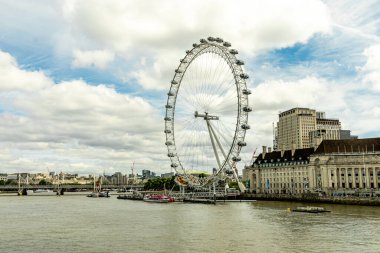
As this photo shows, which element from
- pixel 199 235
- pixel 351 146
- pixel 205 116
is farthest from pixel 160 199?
→ pixel 199 235

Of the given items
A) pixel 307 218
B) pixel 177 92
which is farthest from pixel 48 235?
pixel 177 92

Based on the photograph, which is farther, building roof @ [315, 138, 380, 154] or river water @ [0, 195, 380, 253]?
building roof @ [315, 138, 380, 154]

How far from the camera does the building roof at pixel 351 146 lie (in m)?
93.8

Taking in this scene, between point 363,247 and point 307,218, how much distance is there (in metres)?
19.5

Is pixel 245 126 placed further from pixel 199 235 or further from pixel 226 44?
pixel 199 235

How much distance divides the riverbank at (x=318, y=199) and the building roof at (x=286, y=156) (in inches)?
636

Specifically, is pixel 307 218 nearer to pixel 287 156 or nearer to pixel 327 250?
pixel 327 250

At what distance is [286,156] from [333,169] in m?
17.8

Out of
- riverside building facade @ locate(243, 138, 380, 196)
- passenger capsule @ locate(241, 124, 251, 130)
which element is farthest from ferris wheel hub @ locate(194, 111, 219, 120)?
riverside building facade @ locate(243, 138, 380, 196)

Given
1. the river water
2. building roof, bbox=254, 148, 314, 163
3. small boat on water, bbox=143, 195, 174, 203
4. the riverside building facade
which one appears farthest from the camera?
building roof, bbox=254, 148, 314, 163

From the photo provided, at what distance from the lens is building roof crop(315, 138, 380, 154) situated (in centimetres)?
9376

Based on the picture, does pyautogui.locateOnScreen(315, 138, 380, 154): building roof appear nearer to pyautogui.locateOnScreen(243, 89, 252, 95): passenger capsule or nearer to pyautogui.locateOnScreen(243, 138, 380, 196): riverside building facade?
pyautogui.locateOnScreen(243, 138, 380, 196): riverside building facade

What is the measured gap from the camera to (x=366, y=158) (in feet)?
304

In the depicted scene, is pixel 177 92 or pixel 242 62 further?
pixel 177 92
